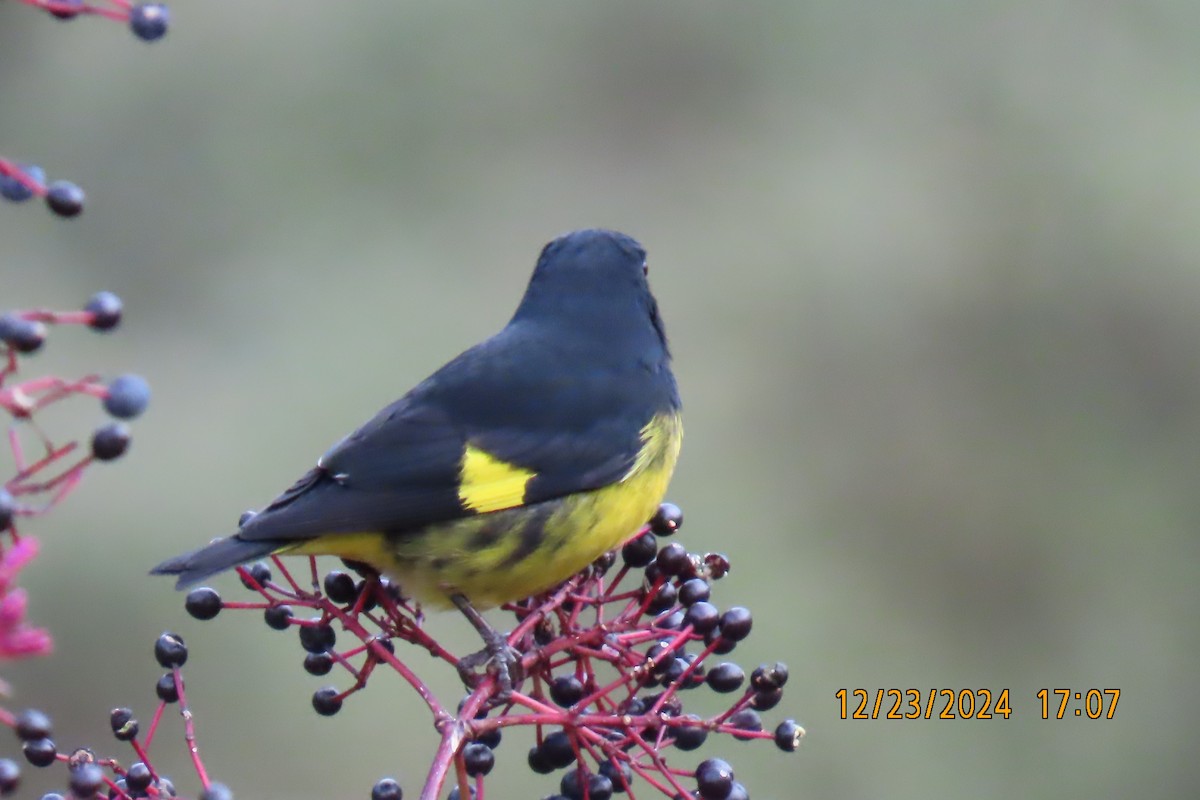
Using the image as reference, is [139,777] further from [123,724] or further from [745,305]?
[745,305]

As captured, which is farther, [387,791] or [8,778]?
[387,791]

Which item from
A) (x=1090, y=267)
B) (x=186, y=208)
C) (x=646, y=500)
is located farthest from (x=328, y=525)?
(x=1090, y=267)

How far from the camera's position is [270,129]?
5242mm

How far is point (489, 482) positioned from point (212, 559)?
0.50 meters

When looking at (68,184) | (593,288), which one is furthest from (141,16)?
(593,288)

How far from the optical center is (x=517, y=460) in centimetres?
204

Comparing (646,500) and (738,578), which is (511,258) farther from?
(646,500)

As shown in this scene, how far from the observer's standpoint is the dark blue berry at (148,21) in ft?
3.21

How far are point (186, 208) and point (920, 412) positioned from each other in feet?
8.98

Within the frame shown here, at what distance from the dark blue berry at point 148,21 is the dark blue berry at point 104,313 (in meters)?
0.18

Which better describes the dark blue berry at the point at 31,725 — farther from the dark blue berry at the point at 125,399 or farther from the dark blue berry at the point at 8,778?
the dark blue berry at the point at 125,399

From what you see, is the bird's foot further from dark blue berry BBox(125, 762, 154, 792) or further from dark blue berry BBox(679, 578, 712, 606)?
dark blue berry BBox(125, 762, 154, 792)

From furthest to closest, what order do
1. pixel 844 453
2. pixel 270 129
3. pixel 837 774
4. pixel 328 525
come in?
pixel 270 129 < pixel 844 453 < pixel 837 774 < pixel 328 525
